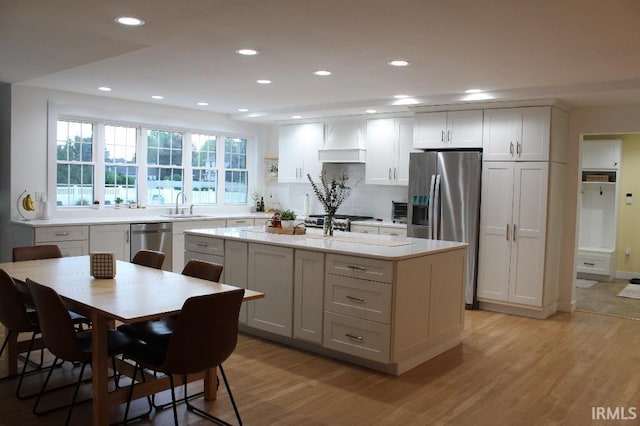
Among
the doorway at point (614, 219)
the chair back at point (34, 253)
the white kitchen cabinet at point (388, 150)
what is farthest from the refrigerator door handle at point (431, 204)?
the chair back at point (34, 253)

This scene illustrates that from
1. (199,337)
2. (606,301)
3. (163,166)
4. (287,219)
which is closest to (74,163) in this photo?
(163,166)

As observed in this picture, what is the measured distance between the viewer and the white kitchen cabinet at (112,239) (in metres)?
6.23

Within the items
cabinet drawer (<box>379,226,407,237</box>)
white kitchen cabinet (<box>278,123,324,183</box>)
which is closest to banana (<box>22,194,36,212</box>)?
white kitchen cabinet (<box>278,123,324,183</box>)

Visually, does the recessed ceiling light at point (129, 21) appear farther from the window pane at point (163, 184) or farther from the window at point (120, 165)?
the window pane at point (163, 184)

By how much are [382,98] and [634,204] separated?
4745 millimetres

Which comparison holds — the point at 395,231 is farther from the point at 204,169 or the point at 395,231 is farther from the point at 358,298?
the point at 204,169

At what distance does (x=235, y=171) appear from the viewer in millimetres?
8672

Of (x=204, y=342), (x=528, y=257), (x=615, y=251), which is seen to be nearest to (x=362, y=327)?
(x=204, y=342)

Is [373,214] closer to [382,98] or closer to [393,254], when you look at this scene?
[382,98]

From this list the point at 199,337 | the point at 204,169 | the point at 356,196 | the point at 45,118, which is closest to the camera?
the point at 199,337

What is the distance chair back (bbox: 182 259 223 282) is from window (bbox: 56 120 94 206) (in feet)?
12.1

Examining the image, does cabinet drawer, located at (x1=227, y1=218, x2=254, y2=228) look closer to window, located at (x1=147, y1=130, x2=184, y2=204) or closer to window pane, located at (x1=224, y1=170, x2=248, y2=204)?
window pane, located at (x1=224, y1=170, x2=248, y2=204)

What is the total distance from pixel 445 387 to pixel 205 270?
185 cm

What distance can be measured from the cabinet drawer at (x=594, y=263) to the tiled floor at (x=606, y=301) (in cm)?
34
